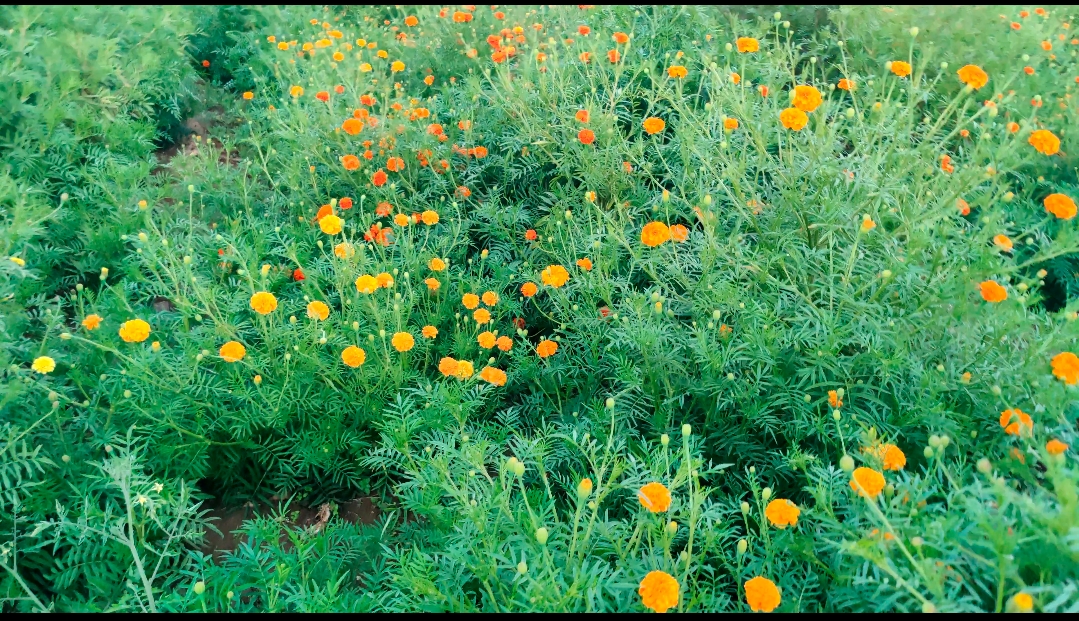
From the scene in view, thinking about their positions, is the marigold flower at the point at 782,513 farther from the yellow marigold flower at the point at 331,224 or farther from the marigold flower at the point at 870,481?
the yellow marigold flower at the point at 331,224

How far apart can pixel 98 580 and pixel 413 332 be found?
3.81 ft

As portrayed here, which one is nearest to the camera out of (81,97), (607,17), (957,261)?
(957,261)

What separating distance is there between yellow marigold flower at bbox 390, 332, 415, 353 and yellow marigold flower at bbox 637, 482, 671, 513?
0.99 m

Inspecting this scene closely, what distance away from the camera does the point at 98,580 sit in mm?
1781

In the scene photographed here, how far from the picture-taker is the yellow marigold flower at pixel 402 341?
2215mm

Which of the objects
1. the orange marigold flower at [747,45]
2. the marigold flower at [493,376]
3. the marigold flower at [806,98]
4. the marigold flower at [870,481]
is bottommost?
the marigold flower at [493,376]

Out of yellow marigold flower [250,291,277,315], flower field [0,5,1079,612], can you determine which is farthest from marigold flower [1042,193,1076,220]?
yellow marigold flower [250,291,277,315]

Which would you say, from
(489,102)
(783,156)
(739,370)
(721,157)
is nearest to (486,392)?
(739,370)

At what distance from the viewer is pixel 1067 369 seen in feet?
5.17

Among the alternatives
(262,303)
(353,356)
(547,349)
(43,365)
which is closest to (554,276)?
(547,349)

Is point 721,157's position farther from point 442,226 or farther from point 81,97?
point 81,97

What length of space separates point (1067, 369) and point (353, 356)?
1889 millimetres

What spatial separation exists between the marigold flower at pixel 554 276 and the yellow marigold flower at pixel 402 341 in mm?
486

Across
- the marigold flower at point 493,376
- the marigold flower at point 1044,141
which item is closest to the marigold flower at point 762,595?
the marigold flower at point 493,376
